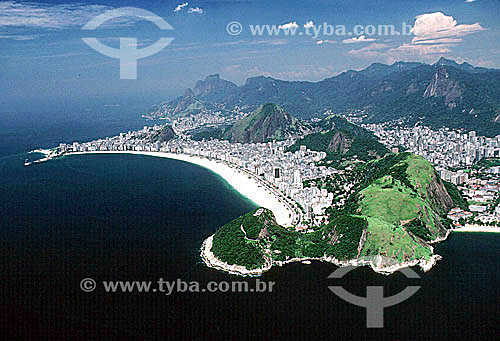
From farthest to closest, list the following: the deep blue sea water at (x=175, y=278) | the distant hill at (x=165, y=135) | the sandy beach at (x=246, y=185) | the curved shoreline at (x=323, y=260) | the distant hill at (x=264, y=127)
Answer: the distant hill at (x=264, y=127) < the distant hill at (x=165, y=135) < the sandy beach at (x=246, y=185) < the curved shoreline at (x=323, y=260) < the deep blue sea water at (x=175, y=278)

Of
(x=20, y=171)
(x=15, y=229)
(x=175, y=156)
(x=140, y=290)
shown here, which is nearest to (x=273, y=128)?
(x=175, y=156)

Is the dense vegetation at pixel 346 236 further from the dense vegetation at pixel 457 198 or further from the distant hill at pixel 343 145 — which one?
the distant hill at pixel 343 145

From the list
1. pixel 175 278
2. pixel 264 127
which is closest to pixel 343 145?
pixel 264 127

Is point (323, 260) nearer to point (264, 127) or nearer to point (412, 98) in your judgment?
point (264, 127)

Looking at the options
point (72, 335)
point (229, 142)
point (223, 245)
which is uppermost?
point (229, 142)

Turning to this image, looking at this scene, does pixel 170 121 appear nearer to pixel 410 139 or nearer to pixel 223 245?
pixel 410 139

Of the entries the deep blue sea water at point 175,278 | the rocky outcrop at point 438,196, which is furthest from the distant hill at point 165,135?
the rocky outcrop at point 438,196
